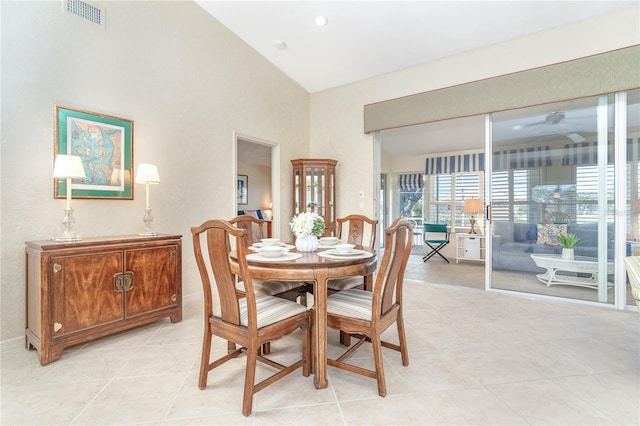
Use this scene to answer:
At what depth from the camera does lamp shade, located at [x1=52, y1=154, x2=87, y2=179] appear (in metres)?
2.27

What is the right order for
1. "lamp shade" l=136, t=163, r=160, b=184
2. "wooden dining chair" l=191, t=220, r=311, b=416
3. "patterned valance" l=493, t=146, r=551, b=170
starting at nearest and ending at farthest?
"wooden dining chair" l=191, t=220, r=311, b=416 < "lamp shade" l=136, t=163, r=160, b=184 < "patterned valance" l=493, t=146, r=551, b=170

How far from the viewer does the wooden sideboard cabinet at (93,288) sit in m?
2.13

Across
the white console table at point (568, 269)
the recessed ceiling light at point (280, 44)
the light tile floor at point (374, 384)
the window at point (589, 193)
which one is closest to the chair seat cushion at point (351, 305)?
the light tile floor at point (374, 384)

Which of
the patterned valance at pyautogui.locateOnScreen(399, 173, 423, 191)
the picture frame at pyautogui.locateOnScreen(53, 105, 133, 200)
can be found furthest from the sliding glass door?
the picture frame at pyautogui.locateOnScreen(53, 105, 133, 200)

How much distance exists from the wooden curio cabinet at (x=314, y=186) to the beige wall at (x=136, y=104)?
626 mm

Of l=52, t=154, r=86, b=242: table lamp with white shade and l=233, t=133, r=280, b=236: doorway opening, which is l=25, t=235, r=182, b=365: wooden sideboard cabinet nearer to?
l=52, t=154, r=86, b=242: table lamp with white shade

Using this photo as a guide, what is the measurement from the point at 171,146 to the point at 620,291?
4.97m

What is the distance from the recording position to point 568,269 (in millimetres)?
3510

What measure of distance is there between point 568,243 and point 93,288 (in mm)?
4690

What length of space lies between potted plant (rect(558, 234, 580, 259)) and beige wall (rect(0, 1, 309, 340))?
3921mm

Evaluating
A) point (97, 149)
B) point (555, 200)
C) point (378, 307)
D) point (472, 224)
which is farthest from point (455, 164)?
point (97, 149)

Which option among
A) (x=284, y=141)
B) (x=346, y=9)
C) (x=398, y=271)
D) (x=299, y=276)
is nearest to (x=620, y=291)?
(x=398, y=271)

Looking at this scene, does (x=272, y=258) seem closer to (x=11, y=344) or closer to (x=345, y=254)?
(x=345, y=254)

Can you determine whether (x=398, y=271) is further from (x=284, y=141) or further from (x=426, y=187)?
(x=426, y=187)
